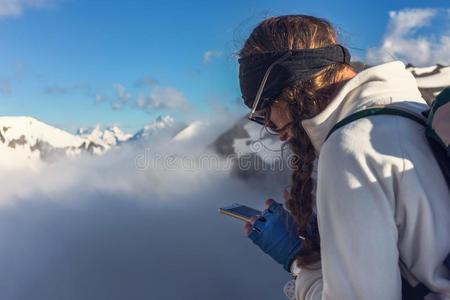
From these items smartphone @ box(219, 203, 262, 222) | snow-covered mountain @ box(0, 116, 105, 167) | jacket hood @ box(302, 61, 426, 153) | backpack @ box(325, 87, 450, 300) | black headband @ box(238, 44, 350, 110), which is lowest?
smartphone @ box(219, 203, 262, 222)

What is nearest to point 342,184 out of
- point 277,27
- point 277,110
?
point 277,110

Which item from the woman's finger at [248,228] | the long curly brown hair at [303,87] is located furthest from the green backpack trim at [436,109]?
the woman's finger at [248,228]

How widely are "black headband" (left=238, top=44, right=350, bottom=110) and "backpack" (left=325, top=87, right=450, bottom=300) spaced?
0.26 m

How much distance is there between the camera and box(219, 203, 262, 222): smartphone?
5.80ft

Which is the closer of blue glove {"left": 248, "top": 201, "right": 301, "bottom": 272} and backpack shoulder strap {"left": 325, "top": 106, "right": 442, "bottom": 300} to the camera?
backpack shoulder strap {"left": 325, "top": 106, "right": 442, "bottom": 300}

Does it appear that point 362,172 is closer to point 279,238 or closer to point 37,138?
point 279,238

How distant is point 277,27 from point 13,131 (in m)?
108

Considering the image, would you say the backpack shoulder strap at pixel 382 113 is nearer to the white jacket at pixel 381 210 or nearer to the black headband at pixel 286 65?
the white jacket at pixel 381 210

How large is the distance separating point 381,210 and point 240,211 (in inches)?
37.2

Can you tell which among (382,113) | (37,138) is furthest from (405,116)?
(37,138)

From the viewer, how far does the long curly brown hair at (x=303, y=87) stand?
1.25m

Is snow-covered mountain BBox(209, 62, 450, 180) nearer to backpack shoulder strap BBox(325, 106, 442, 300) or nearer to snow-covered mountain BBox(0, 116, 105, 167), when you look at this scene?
backpack shoulder strap BBox(325, 106, 442, 300)

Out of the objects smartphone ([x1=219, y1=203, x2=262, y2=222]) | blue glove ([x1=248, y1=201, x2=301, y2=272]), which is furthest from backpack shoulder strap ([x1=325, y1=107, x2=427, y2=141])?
smartphone ([x1=219, y1=203, x2=262, y2=222])

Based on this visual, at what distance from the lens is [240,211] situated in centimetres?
186
